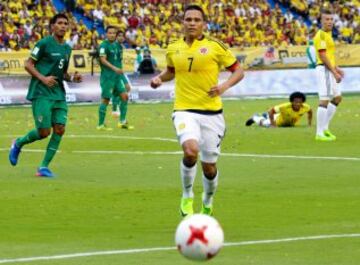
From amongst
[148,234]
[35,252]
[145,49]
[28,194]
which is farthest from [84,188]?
[145,49]

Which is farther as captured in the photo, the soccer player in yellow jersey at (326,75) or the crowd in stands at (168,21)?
the crowd in stands at (168,21)

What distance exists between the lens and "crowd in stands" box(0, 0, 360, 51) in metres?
Result: 48.1

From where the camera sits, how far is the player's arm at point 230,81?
14109 millimetres

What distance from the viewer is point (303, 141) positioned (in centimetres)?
2536

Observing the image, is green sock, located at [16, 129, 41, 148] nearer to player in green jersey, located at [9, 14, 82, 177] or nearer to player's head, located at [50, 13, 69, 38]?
player in green jersey, located at [9, 14, 82, 177]

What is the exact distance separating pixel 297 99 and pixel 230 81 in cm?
1473

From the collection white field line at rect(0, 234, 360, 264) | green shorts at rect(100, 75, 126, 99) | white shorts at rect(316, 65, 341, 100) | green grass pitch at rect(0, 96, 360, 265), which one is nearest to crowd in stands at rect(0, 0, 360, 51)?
green shorts at rect(100, 75, 126, 99)

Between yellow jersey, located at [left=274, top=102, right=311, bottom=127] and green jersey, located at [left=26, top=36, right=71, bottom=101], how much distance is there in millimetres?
11573

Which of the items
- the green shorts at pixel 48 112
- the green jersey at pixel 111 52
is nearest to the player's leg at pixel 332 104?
the green jersey at pixel 111 52

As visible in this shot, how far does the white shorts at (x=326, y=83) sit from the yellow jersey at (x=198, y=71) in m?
11.2

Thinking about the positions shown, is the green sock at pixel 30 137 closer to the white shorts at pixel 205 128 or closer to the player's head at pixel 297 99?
the white shorts at pixel 205 128

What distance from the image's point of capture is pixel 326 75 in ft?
83.5

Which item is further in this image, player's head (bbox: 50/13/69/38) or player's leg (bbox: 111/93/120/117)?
player's leg (bbox: 111/93/120/117)

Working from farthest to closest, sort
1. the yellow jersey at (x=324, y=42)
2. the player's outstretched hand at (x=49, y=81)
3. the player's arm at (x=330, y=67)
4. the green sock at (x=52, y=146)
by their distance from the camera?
the yellow jersey at (x=324, y=42)
the player's arm at (x=330, y=67)
the green sock at (x=52, y=146)
the player's outstretched hand at (x=49, y=81)
